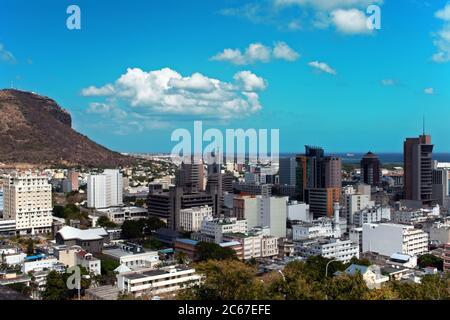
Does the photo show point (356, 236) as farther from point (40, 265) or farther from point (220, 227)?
point (40, 265)

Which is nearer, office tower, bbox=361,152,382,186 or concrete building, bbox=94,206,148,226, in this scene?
concrete building, bbox=94,206,148,226

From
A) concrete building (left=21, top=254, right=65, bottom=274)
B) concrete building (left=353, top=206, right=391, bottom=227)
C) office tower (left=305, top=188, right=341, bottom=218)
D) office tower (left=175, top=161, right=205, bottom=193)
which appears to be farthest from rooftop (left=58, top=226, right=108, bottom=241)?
office tower (left=175, top=161, right=205, bottom=193)

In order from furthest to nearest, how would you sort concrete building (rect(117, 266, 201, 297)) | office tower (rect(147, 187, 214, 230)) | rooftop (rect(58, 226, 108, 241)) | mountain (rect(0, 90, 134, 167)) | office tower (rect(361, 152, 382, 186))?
mountain (rect(0, 90, 134, 167))
office tower (rect(361, 152, 382, 186))
office tower (rect(147, 187, 214, 230))
rooftop (rect(58, 226, 108, 241))
concrete building (rect(117, 266, 201, 297))

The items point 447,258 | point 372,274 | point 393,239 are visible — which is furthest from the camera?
point 393,239

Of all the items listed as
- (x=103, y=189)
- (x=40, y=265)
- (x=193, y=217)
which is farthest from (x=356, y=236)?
(x=103, y=189)

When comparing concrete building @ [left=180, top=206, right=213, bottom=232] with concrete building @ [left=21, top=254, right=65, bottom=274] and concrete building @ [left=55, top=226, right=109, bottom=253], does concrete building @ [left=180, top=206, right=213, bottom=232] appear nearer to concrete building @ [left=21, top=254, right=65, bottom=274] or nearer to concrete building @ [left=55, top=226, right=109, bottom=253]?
concrete building @ [left=55, top=226, right=109, bottom=253]

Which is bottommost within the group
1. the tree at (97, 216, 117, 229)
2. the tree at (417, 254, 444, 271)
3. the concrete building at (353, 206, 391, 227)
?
the tree at (417, 254, 444, 271)

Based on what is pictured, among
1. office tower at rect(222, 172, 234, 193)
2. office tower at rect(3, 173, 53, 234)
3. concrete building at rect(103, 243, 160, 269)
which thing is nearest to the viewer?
concrete building at rect(103, 243, 160, 269)
